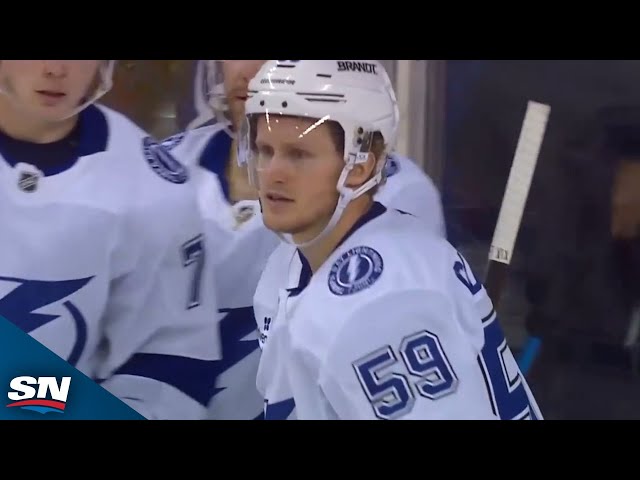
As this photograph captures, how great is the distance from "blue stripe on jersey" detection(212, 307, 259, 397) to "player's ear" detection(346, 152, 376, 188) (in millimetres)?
456

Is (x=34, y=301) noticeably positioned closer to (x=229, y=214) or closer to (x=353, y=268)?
(x=229, y=214)

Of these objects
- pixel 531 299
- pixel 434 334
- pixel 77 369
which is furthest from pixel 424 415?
pixel 77 369

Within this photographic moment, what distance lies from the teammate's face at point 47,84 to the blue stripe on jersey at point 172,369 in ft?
2.30

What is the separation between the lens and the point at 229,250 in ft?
7.82

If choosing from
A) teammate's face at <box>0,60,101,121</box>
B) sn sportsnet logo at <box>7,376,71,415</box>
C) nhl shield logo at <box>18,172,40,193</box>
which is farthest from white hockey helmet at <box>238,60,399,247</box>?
sn sportsnet logo at <box>7,376,71,415</box>

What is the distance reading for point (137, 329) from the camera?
93.0 inches

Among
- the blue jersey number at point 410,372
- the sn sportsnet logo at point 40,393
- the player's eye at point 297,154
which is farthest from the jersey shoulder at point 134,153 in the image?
the blue jersey number at point 410,372

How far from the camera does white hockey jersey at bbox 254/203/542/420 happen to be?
7.12 ft

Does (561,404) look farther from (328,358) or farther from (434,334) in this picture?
(328,358)

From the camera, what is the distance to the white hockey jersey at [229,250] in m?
2.37

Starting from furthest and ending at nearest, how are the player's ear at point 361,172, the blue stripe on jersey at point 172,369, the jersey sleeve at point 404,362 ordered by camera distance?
1. the blue stripe on jersey at point 172,369
2. the player's ear at point 361,172
3. the jersey sleeve at point 404,362

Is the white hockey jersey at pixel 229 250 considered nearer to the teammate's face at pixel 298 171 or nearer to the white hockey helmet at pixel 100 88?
the teammate's face at pixel 298 171
